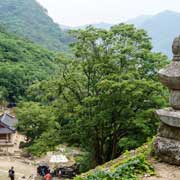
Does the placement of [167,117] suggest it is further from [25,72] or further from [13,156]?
[25,72]

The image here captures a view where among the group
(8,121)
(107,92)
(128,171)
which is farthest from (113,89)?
(8,121)

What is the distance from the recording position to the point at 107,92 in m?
17.7

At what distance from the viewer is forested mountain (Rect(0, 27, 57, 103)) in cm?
5459

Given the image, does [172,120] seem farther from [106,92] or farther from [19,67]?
[19,67]

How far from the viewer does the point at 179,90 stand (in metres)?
5.39

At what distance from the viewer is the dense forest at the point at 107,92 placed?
56.5 ft

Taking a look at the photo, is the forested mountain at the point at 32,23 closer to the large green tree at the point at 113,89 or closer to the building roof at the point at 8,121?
the building roof at the point at 8,121

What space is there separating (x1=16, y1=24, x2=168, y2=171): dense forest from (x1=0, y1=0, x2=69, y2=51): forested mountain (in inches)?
3727

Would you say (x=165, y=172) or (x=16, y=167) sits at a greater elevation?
(x=165, y=172)

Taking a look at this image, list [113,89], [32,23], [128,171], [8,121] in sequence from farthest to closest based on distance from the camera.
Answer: [32,23] → [8,121] → [113,89] → [128,171]

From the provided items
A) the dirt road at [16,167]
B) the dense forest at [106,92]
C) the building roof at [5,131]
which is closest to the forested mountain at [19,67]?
the building roof at [5,131]

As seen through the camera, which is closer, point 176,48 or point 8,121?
point 176,48

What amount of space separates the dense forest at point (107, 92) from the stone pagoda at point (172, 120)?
432 inches

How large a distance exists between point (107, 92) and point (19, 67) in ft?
140
